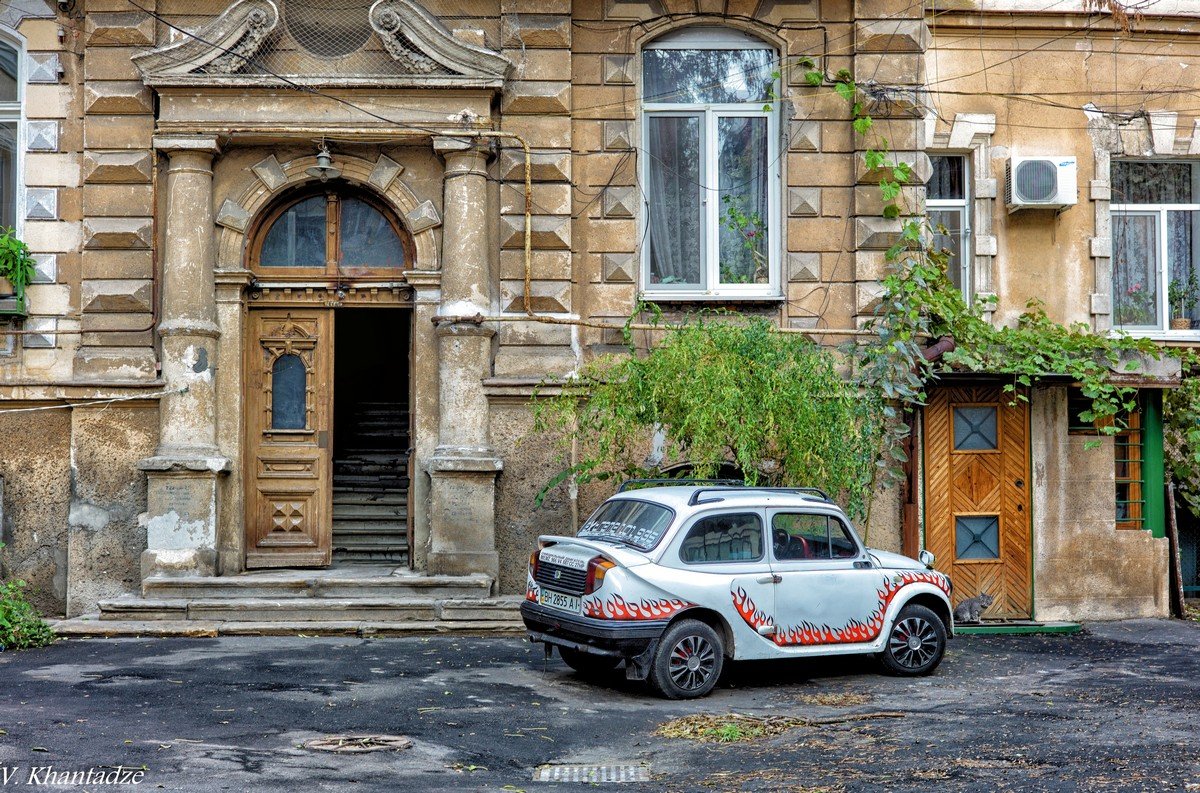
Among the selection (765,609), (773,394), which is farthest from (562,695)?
(773,394)

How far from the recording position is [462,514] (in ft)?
44.3

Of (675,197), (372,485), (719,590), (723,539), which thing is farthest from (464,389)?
(719,590)

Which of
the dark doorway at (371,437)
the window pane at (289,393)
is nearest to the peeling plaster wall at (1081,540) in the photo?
the dark doorway at (371,437)

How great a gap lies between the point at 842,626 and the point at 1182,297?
26.5 feet

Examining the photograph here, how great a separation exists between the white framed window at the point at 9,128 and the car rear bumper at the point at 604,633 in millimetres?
8587

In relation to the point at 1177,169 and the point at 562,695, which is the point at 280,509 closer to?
the point at 562,695

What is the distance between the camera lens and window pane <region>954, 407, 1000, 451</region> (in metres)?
14.6

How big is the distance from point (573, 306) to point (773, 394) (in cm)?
350

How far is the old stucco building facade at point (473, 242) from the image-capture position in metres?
13.6

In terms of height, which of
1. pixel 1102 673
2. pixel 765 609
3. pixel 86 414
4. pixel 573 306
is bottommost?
pixel 1102 673

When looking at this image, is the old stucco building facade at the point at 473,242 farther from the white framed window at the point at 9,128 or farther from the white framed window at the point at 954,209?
the white framed window at the point at 954,209

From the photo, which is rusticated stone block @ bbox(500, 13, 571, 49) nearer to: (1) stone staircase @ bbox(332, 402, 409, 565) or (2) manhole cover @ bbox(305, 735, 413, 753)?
(1) stone staircase @ bbox(332, 402, 409, 565)

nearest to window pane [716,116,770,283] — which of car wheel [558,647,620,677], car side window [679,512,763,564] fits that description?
car side window [679,512,763,564]

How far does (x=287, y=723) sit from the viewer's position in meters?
8.68
